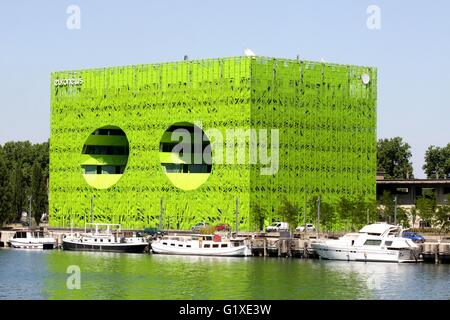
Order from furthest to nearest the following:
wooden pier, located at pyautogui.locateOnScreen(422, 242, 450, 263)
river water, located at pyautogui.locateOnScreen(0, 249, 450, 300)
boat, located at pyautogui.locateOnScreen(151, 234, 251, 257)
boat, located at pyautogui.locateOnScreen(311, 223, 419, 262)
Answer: boat, located at pyautogui.locateOnScreen(151, 234, 251, 257)
boat, located at pyautogui.locateOnScreen(311, 223, 419, 262)
wooden pier, located at pyautogui.locateOnScreen(422, 242, 450, 263)
river water, located at pyautogui.locateOnScreen(0, 249, 450, 300)

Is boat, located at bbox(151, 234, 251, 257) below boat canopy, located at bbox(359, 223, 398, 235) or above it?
below

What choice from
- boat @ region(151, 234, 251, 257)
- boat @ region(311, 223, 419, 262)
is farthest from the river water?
boat @ region(151, 234, 251, 257)

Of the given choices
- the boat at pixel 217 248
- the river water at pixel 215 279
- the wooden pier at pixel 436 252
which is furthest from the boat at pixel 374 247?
the boat at pixel 217 248

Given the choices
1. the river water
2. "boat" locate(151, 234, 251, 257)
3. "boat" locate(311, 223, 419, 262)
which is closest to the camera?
the river water

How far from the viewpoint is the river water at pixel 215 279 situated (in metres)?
141

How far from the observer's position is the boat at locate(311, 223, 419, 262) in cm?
18138

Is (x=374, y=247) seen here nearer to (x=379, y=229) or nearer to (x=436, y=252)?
(x=379, y=229)

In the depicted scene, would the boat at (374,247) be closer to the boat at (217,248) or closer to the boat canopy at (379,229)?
the boat canopy at (379,229)

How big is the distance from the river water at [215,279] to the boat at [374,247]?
7.98 feet

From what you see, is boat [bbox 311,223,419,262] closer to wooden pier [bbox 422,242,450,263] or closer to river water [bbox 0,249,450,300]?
wooden pier [bbox 422,242,450,263]

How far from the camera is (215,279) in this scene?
512ft

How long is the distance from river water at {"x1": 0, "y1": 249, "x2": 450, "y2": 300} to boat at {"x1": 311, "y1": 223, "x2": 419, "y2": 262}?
2432 mm
